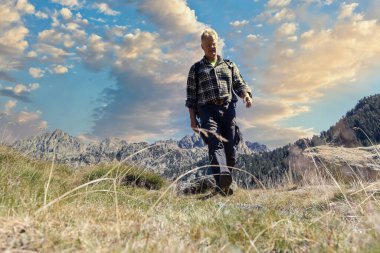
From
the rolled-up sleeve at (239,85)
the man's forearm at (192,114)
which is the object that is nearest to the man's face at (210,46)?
the rolled-up sleeve at (239,85)

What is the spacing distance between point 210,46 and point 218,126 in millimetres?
1604

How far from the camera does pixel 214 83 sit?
8977 millimetres

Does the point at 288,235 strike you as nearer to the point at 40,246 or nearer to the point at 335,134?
the point at 40,246

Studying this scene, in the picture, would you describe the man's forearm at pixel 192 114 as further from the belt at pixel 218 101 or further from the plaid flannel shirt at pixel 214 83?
the belt at pixel 218 101

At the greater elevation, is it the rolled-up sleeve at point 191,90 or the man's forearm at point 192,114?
the rolled-up sleeve at point 191,90

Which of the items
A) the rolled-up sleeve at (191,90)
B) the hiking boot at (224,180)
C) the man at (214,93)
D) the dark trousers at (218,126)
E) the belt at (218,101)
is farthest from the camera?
the rolled-up sleeve at (191,90)

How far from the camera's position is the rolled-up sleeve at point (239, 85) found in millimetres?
9344

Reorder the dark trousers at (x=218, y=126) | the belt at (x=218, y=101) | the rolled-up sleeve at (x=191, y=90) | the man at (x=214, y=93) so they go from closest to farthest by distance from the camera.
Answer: the dark trousers at (x=218, y=126) < the man at (x=214, y=93) < the belt at (x=218, y=101) < the rolled-up sleeve at (x=191, y=90)

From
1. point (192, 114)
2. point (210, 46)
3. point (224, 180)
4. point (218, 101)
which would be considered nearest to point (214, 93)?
point (218, 101)

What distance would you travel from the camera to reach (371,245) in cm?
253

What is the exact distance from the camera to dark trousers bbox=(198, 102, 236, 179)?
8.48m

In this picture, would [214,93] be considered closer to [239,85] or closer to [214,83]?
[214,83]

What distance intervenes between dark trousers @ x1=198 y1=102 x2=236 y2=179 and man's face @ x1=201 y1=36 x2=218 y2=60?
40.2 inches

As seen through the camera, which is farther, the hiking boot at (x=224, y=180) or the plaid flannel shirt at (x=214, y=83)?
the plaid flannel shirt at (x=214, y=83)
